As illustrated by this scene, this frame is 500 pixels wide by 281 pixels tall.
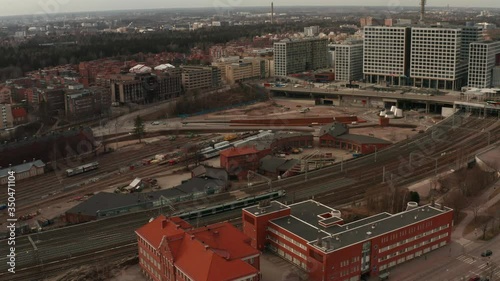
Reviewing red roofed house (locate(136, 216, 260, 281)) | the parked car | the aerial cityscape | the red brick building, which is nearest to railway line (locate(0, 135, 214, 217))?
the aerial cityscape

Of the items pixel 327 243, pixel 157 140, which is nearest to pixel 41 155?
pixel 157 140

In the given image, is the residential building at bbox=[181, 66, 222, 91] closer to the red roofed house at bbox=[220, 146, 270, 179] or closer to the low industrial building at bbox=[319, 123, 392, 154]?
the low industrial building at bbox=[319, 123, 392, 154]

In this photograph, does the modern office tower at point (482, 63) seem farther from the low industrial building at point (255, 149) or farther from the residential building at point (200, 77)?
the residential building at point (200, 77)

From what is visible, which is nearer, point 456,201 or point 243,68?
point 456,201

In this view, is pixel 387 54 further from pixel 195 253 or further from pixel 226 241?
pixel 195 253

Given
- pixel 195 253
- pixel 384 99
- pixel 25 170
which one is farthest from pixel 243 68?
pixel 195 253

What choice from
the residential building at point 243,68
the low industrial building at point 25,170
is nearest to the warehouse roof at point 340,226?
the low industrial building at point 25,170
